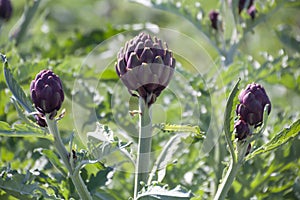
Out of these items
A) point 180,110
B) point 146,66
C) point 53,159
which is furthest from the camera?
point 180,110

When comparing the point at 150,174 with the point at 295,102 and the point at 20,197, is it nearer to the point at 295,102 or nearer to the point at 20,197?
the point at 20,197

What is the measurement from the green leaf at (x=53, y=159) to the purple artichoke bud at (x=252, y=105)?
1.06ft

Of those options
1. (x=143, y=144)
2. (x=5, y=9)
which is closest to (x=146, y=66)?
(x=143, y=144)

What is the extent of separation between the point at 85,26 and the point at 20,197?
1735mm

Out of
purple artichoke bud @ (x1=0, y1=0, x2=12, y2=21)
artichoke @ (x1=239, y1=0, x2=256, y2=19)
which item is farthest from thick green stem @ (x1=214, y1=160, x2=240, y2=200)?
purple artichoke bud @ (x1=0, y1=0, x2=12, y2=21)

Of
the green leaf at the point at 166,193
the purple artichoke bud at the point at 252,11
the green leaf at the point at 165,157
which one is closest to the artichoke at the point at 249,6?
the purple artichoke bud at the point at 252,11

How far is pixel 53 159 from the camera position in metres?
1.14

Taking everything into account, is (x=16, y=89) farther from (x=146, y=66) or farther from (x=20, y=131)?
(x=146, y=66)

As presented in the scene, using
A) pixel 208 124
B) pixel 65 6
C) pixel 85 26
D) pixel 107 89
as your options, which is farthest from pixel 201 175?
pixel 65 6

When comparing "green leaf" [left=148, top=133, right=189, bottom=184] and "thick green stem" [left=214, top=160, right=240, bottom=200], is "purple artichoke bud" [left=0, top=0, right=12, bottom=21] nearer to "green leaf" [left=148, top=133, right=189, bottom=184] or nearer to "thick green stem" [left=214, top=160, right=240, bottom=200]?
"green leaf" [left=148, top=133, right=189, bottom=184]

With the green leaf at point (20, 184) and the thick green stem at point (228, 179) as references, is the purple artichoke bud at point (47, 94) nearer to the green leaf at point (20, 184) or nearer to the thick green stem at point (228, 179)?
the green leaf at point (20, 184)

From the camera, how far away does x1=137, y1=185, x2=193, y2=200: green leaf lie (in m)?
0.97

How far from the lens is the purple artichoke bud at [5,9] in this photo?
1.69 meters

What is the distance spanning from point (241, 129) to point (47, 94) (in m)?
0.30
